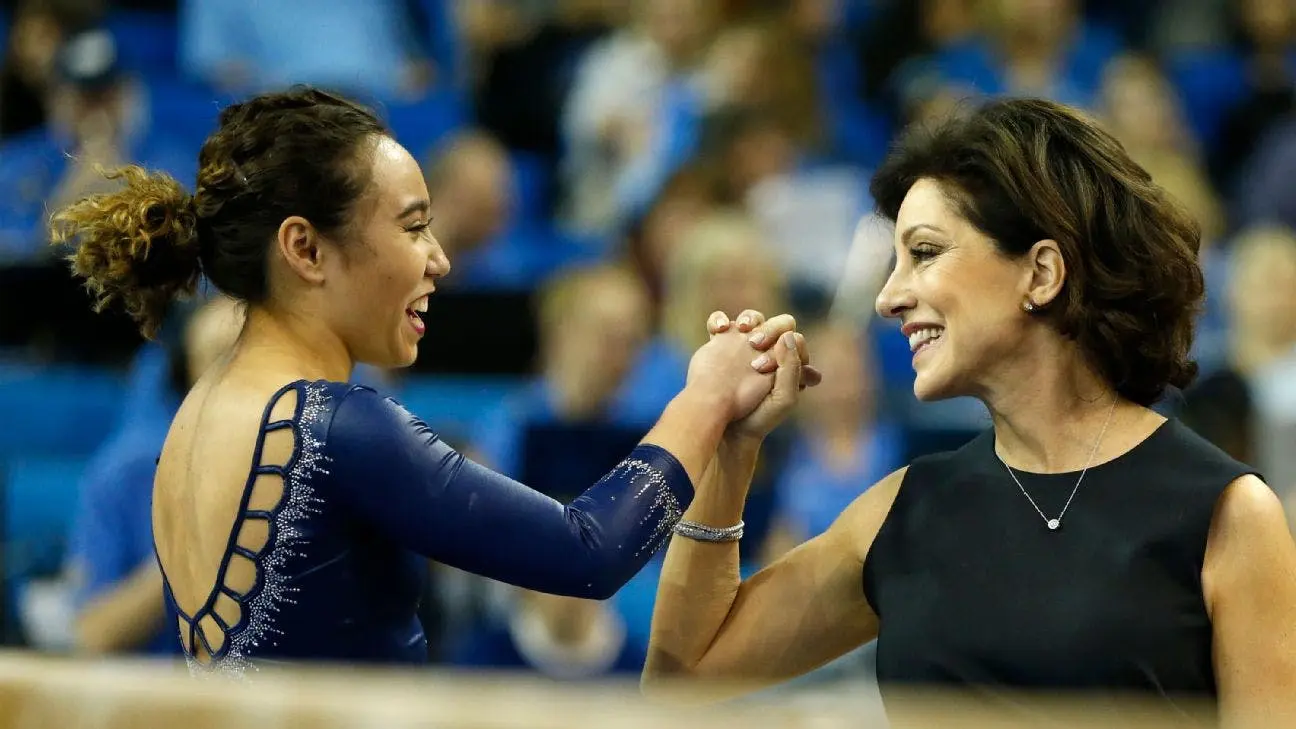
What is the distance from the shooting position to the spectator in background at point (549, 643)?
3547 mm

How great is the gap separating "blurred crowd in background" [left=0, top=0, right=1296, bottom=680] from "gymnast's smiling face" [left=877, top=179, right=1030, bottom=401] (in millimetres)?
1563

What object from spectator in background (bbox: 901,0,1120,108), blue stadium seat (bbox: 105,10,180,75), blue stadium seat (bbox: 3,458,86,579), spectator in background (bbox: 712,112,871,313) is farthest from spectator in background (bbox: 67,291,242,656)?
spectator in background (bbox: 901,0,1120,108)

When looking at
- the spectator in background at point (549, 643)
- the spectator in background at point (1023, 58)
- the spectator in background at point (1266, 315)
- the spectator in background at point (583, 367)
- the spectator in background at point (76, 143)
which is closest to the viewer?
the spectator in background at point (549, 643)

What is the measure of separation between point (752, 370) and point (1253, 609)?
715 millimetres

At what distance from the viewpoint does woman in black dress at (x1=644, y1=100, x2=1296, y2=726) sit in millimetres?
1906

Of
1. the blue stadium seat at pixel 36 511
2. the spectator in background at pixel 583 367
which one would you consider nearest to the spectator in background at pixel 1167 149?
the spectator in background at pixel 583 367

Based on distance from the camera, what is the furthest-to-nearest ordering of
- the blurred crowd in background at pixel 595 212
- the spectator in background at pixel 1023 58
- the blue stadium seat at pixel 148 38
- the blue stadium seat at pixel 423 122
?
1. the blue stadium seat at pixel 148 38
2. the blue stadium seat at pixel 423 122
3. the spectator in background at pixel 1023 58
4. the blurred crowd in background at pixel 595 212

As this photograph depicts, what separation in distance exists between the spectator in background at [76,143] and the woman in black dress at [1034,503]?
3.52 metres

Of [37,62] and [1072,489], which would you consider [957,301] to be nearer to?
[1072,489]

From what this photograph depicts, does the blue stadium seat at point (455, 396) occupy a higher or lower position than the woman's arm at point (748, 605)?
higher

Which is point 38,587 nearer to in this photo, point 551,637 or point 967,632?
point 551,637

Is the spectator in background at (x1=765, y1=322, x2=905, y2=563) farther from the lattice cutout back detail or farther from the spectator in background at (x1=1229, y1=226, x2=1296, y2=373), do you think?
the lattice cutout back detail

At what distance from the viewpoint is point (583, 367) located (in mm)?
4285

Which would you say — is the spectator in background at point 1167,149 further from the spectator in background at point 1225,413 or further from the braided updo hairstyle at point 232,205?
the braided updo hairstyle at point 232,205
